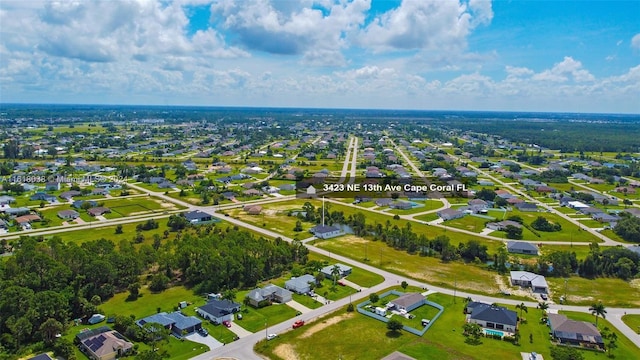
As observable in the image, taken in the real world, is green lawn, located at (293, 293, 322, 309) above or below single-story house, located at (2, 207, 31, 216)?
above

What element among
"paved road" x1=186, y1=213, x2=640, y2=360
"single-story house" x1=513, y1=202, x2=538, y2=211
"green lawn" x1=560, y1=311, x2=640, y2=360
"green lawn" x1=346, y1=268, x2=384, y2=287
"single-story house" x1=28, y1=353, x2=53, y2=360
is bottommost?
"green lawn" x1=346, y1=268, x2=384, y2=287

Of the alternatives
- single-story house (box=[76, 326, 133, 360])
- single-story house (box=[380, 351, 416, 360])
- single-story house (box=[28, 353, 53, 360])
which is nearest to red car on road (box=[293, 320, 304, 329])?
single-story house (box=[380, 351, 416, 360])

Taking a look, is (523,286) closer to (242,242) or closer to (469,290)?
(469,290)

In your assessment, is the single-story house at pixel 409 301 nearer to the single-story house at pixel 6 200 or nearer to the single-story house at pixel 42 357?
the single-story house at pixel 42 357

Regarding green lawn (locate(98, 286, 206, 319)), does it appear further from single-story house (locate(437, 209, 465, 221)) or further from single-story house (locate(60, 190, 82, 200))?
single-story house (locate(60, 190, 82, 200))

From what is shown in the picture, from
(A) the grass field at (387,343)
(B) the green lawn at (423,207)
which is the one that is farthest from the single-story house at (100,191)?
(A) the grass field at (387,343)
